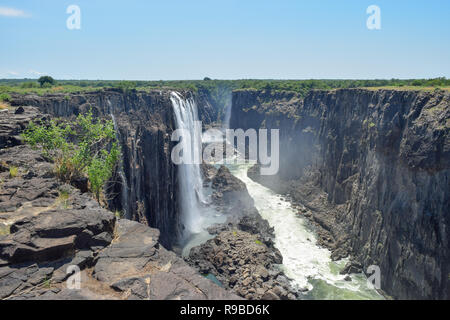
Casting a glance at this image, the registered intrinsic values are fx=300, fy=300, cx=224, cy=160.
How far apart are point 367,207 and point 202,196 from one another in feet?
83.7

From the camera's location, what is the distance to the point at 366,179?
36.5 metres

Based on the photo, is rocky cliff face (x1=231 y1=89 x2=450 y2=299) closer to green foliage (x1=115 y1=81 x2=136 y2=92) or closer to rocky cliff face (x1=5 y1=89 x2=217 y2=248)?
rocky cliff face (x1=5 y1=89 x2=217 y2=248)

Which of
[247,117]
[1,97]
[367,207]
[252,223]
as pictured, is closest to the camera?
[1,97]

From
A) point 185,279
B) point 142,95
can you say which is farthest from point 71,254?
point 142,95

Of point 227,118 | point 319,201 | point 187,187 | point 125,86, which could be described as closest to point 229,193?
point 187,187

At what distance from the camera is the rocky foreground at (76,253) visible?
23.2ft

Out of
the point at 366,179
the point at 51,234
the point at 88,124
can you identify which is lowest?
the point at 366,179

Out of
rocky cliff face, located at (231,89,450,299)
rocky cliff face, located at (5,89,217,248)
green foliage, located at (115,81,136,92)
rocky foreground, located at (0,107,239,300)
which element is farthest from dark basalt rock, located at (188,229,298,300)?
green foliage, located at (115,81,136,92)

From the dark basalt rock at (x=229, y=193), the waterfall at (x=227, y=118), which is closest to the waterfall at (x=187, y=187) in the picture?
the dark basalt rock at (x=229, y=193)

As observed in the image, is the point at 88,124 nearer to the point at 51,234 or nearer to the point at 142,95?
the point at 51,234

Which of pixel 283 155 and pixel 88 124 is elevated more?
pixel 88 124

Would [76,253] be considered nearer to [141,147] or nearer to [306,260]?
[141,147]

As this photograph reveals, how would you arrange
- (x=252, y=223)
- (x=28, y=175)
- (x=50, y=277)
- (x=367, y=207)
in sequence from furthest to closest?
(x=252, y=223)
(x=367, y=207)
(x=28, y=175)
(x=50, y=277)

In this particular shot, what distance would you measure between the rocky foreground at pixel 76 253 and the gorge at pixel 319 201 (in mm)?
407
